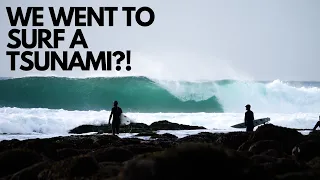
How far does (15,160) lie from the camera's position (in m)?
5.99

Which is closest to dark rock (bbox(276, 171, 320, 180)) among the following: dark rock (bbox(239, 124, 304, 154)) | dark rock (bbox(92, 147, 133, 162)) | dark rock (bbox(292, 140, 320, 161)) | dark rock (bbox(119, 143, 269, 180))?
dark rock (bbox(119, 143, 269, 180))

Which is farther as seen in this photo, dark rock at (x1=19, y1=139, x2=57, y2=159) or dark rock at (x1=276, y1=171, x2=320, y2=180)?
dark rock at (x1=19, y1=139, x2=57, y2=159)

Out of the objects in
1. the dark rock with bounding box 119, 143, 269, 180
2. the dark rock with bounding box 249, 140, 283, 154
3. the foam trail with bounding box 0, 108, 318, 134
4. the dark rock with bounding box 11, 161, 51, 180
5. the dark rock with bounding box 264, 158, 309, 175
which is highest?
the foam trail with bounding box 0, 108, 318, 134

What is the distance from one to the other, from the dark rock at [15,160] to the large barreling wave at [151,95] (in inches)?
1695

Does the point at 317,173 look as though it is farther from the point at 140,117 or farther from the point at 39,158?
the point at 140,117

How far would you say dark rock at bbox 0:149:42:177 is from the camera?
19.4 feet

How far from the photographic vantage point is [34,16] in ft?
72.2

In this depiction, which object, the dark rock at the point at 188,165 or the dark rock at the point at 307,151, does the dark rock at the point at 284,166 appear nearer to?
the dark rock at the point at 188,165

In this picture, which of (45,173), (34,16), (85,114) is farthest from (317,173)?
(85,114)

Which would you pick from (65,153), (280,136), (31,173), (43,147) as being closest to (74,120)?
(280,136)

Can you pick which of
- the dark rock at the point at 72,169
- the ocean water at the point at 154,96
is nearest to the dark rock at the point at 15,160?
the dark rock at the point at 72,169

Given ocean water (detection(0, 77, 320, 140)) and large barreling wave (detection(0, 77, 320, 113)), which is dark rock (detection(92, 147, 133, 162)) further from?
large barreling wave (detection(0, 77, 320, 113))

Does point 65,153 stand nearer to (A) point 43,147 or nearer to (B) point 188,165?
(A) point 43,147

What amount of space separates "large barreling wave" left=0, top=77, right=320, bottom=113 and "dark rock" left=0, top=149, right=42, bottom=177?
43.1 meters
